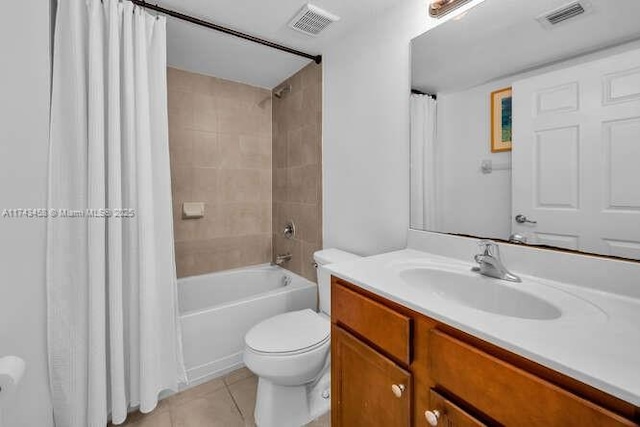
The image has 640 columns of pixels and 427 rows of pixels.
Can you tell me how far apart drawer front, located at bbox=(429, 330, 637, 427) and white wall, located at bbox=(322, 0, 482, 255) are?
2.73 feet

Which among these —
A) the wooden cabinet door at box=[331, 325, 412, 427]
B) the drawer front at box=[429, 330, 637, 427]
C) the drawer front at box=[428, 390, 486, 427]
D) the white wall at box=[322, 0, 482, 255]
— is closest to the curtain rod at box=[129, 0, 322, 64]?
the white wall at box=[322, 0, 482, 255]

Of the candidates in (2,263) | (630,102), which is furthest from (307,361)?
(630,102)

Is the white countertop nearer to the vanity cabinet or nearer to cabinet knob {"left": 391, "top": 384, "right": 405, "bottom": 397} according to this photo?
the vanity cabinet

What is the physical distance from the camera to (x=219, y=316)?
1.77m

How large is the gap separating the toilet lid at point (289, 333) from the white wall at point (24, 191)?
860 millimetres

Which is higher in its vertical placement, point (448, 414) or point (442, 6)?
point (442, 6)

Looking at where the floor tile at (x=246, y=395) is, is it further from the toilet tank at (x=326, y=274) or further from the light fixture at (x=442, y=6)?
the light fixture at (x=442, y=6)

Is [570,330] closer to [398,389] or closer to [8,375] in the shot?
[398,389]

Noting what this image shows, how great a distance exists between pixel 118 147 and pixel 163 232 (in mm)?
483

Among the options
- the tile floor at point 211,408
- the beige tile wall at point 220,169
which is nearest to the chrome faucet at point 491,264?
the tile floor at point 211,408

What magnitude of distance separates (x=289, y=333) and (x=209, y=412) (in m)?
0.65

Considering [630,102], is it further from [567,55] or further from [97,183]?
[97,183]

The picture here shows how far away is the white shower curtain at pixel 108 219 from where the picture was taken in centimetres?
129

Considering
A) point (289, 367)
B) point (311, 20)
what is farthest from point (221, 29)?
point (289, 367)
